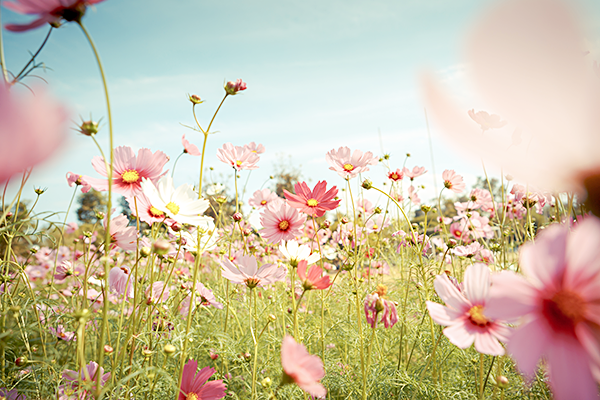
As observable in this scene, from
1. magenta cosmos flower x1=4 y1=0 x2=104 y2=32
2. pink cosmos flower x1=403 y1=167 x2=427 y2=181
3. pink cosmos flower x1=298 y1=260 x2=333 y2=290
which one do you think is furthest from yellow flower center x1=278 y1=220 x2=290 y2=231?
pink cosmos flower x1=403 y1=167 x2=427 y2=181

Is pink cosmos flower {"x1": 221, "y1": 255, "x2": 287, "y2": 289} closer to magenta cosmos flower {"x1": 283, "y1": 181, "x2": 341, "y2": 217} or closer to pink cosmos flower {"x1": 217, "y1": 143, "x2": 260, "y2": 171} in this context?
magenta cosmos flower {"x1": 283, "y1": 181, "x2": 341, "y2": 217}

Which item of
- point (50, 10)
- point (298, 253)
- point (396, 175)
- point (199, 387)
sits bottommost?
point (199, 387)

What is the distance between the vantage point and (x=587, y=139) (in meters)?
0.13

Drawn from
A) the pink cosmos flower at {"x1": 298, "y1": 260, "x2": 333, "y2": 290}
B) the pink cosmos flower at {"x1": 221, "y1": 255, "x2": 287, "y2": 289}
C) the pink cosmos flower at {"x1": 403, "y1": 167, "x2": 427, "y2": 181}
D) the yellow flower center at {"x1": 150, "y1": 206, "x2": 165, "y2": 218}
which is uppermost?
the pink cosmos flower at {"x1": 403, "y1": 167, "x2": 427, "y2": 181}

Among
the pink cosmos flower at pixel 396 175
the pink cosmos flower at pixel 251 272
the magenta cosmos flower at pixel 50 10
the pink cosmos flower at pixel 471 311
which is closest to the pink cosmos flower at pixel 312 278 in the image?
the pink cosmos flower at pixel 251 272

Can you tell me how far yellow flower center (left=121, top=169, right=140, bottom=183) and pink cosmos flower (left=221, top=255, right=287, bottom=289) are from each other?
0.22 meters

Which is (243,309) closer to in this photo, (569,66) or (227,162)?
(227,162)

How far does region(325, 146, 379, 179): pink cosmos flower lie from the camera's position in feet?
3.02

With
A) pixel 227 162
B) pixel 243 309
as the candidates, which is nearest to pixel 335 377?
pixel 227 162

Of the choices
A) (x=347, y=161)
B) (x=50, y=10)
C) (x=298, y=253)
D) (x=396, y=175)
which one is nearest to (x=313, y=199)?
(x=298, y=253)

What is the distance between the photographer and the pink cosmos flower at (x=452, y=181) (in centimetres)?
127

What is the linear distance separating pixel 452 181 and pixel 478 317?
104 cm

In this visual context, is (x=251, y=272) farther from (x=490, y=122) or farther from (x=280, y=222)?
(x=490, y=122)

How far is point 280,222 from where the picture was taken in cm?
84
